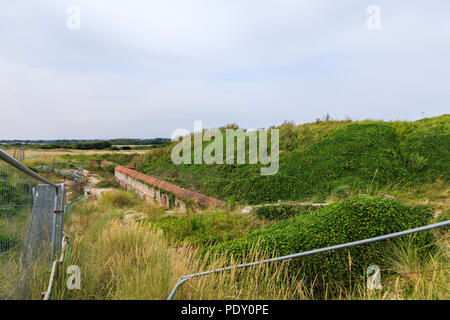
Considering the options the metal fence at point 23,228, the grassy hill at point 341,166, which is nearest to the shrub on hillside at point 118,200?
the grassy hill at point 341,166

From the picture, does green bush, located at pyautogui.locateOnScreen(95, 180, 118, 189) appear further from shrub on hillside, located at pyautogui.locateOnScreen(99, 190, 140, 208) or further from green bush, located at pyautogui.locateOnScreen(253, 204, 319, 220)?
green bush, located at pyautogui.locateOnScreen(253, 204, 319, 220)

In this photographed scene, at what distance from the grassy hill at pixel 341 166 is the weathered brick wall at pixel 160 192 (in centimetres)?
106

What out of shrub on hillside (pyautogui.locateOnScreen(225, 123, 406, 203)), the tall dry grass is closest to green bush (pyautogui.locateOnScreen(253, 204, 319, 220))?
shrub on hillside (pyautogui.locateOnScreen(225, 123, 406, 203))

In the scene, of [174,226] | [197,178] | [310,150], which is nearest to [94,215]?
[174,226]

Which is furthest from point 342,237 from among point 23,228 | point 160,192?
point 160,192

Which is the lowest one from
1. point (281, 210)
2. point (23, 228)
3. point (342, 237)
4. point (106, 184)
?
point (106, 184)

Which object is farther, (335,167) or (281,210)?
(335,167)

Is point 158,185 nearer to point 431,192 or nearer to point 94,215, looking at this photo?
point 94,215

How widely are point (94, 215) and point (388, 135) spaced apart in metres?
13.0

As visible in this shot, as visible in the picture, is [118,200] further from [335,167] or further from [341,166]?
[341,166]

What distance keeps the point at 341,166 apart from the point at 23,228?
11062 millimetres

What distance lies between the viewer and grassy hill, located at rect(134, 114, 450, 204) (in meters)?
10.1

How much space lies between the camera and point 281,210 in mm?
7668

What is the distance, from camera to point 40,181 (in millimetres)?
3312
